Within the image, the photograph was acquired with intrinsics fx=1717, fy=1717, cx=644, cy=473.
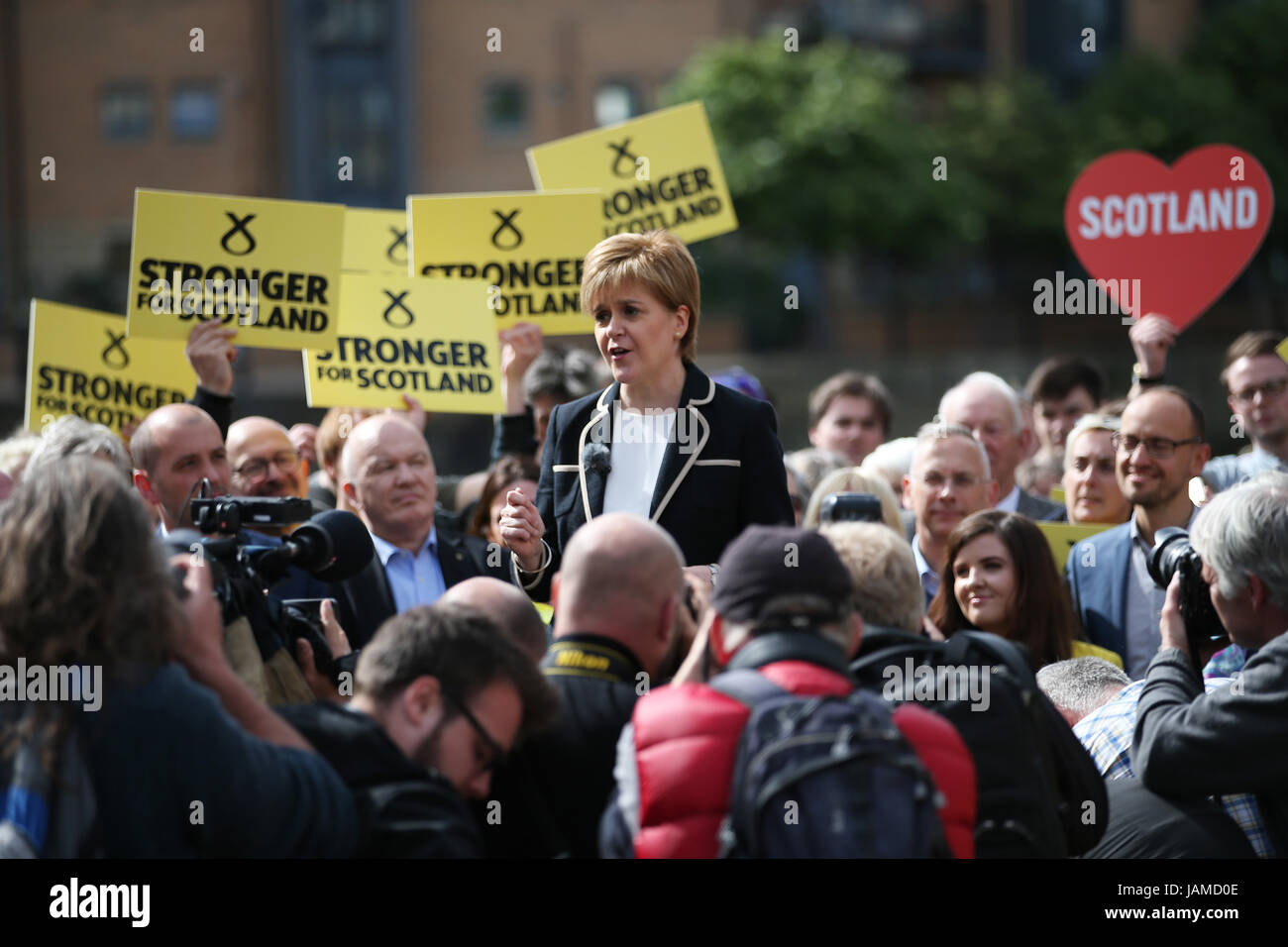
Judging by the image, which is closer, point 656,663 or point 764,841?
point 764,841

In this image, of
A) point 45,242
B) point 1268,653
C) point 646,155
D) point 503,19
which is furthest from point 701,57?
point 1268,653

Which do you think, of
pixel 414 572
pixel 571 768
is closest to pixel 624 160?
pixel 414 572

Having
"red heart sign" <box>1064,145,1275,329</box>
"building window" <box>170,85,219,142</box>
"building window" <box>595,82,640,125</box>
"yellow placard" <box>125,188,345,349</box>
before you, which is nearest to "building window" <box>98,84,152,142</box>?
"building window" <box>170,85,219,142</box>

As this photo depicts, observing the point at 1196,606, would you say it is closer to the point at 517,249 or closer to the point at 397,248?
the point at 517,249

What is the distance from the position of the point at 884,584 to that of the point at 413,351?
3.67 metres

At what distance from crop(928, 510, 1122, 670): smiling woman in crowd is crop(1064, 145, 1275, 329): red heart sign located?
248 centimetres

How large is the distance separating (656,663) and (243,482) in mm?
3218

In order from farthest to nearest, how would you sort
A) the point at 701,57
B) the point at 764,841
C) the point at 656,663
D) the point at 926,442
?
the point at 701,57
the point at 926,442
the point at 656,663
the point at 764,841

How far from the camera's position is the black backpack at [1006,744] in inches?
138

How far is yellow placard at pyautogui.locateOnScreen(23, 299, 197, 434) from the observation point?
726 centimetres

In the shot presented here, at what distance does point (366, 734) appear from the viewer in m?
3.26

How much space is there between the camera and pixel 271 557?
155 inches

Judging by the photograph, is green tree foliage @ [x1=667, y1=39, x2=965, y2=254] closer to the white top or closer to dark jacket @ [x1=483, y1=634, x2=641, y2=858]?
the white top

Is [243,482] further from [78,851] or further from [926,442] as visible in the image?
[78,851]
